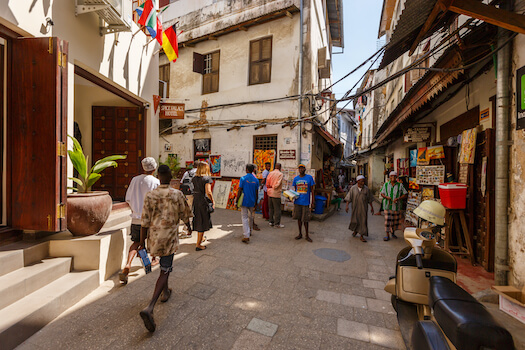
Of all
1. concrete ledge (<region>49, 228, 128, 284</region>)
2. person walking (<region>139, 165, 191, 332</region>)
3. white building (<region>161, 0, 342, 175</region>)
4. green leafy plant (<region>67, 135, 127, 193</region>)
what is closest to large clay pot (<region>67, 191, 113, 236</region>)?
concrete ledge (<region>49, 228, 128, 284</region>)

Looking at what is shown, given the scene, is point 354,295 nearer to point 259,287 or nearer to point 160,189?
point 259,287

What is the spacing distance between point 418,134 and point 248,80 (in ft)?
22.4

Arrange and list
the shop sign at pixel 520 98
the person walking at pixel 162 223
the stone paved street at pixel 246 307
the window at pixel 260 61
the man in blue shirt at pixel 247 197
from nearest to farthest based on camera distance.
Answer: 1. the stone paved street at pixel 246 307
2. the person walking at pixel 162 223
3. the shop sign at pixel 520 98
4. the man in blue shirt at pixel 247 197
5. the window at pixel 260 61

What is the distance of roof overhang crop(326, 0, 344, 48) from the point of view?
13.9 metres

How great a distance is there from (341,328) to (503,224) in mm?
2780

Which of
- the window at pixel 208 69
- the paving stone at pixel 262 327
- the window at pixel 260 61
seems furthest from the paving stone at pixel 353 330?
the window at pixel 208 69

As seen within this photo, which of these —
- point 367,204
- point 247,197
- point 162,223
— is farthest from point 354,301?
point 367,204

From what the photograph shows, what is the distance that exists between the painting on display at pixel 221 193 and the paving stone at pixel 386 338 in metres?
8.14

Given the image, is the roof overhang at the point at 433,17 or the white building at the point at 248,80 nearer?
the roof overhang at the point at 433,17

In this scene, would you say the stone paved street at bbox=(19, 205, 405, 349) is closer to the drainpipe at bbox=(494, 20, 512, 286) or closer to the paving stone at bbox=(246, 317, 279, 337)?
the paving stone at bbox=(246, 317, 279, 337)

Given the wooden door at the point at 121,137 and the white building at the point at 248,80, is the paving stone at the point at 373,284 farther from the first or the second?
the wooden door at the point at 121,137

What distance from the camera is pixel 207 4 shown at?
38.5 ft

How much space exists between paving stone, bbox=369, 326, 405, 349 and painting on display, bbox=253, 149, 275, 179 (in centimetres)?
727

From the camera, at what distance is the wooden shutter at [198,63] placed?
35.6 ft
